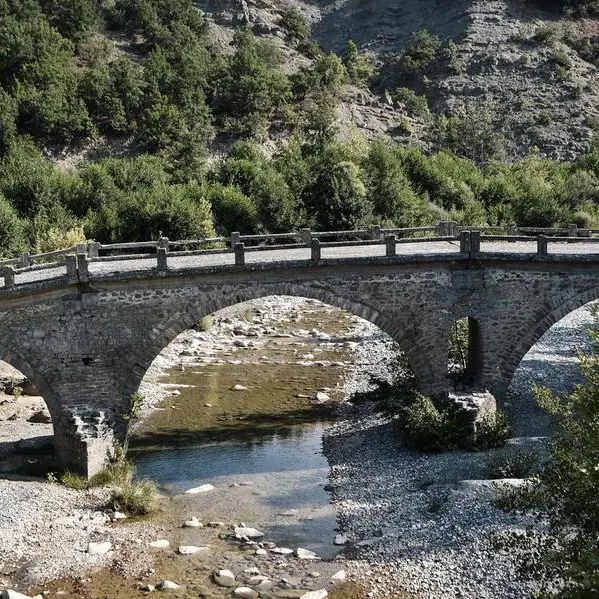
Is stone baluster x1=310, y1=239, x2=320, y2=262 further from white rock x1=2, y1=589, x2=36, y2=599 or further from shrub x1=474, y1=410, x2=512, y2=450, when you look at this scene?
white rock x1=2, y1=589, x2=36, y2=599

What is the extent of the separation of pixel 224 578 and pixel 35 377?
963cm

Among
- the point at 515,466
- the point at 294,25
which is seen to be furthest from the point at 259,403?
the point at 294,25

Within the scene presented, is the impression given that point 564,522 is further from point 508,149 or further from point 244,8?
point 244,8

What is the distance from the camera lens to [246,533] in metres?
20.8

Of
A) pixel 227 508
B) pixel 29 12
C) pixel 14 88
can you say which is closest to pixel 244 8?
pixel 29 12

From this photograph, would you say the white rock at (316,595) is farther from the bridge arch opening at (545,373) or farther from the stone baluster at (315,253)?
the stone baluster at (315,253)

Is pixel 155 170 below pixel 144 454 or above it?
above

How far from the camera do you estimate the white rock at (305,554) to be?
19.5m

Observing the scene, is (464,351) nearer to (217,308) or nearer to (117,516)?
(217,308)

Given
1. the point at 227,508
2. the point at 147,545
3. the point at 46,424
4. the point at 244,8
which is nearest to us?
the point at 147,545

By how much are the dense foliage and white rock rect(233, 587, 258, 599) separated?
28.2 m

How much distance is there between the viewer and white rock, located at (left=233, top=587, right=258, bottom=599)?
17.7 m

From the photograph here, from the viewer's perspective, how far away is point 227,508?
22328 mm

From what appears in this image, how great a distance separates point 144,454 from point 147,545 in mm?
6671
